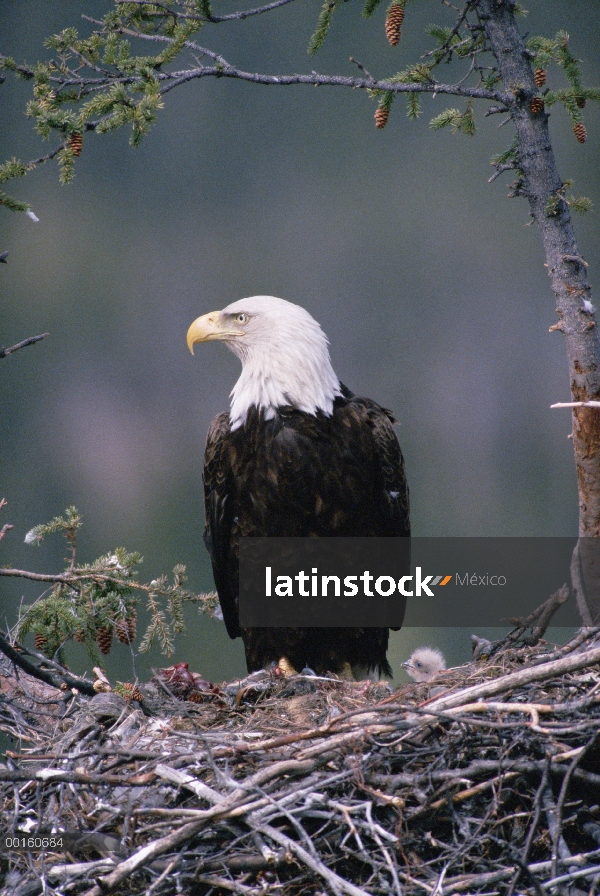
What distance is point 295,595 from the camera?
3.27 meters

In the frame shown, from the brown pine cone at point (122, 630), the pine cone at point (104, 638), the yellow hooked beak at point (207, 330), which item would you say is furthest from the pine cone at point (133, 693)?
the yellow hooked beak at point (207, 330)

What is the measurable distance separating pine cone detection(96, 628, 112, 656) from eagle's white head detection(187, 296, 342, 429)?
842mm

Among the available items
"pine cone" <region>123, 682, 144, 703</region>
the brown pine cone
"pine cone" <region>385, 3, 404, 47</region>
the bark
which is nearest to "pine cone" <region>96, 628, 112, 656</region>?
the brown pine cone

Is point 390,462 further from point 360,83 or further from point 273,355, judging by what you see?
point 360,83

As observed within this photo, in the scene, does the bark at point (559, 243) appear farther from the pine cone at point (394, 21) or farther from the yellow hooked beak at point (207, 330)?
the yellow hooked beak at point (207, 330)

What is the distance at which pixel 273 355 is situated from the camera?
3.31m

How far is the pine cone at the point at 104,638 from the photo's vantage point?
9.80 ft

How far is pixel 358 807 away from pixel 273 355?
1858mm

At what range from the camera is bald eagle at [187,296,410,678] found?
3141mm

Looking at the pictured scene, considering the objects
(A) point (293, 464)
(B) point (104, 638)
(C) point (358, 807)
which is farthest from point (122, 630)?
(C) point (358, 807)

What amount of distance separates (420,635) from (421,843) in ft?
13.6

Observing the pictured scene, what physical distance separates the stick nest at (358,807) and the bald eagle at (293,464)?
117 centimetres

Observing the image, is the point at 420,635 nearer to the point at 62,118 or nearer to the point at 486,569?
the point at 486,569

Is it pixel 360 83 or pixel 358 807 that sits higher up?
pixel 360 83
